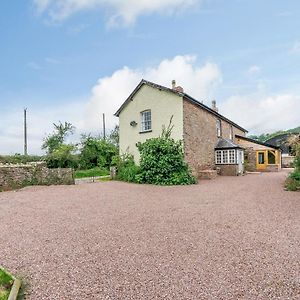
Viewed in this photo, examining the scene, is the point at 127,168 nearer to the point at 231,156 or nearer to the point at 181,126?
the point at 181,126

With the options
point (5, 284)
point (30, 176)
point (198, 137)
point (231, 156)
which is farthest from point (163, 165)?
point (5, 284)

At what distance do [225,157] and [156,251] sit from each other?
18.5 meters

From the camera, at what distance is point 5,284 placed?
10.6ft

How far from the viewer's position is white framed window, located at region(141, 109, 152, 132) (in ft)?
62.1

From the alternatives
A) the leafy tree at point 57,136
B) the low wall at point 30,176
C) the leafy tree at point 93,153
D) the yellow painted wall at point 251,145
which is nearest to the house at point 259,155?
the yellow painted wall at point 251,145

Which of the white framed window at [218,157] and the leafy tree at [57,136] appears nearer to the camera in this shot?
the white framed window at [218,157]

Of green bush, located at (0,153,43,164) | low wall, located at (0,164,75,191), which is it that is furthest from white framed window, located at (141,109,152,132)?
green bush, located at (0,153,43,164)

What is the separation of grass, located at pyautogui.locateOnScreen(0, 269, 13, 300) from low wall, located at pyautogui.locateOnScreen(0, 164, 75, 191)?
11.8 m

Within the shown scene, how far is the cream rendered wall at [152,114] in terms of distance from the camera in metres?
17.1

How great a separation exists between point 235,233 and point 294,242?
1.08 meters

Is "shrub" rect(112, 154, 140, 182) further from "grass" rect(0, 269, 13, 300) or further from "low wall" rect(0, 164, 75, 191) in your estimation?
"grass" rect(0, 269, 13, 300)

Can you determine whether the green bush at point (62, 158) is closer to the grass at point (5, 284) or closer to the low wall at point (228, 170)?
the low wall at point (228, 170)

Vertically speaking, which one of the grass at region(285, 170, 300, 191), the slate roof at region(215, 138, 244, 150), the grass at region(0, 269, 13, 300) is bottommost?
the grass at region(0, 269, 13, 300)

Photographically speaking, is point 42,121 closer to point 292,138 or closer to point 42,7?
point 42,7
